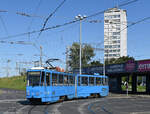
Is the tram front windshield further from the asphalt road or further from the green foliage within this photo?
the green foliage

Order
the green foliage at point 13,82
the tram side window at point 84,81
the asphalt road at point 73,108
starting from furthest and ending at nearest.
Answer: the green foliage at point 13,82
the tram side window at point 84,81
the asphalt road at point 73,108

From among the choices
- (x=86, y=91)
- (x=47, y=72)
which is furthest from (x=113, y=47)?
(x=47, y=72)

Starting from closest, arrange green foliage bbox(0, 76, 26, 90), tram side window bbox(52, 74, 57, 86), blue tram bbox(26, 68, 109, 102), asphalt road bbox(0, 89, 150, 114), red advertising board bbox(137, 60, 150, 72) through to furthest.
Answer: asphalt road bbox(0, 89, 150, 114) < blue tram bbox(26, 68, 109, 102) < tram side window bbox(52, 74, 57, 86) < red advertising board bbox(137, 60, 150, 72) < green foliage bbox(0, 76, 26, 90)

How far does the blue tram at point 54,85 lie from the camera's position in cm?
2072

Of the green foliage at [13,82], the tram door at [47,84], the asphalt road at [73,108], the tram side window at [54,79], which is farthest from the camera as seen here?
the green foliage at [13,82]

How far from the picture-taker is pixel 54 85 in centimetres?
2206

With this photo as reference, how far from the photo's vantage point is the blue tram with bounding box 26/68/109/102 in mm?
20719

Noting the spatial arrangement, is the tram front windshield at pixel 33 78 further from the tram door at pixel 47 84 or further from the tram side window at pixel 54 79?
the tram side window at pixel 54 79

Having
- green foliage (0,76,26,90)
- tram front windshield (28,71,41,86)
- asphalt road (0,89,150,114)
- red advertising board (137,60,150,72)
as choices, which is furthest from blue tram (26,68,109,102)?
green foliage (0,76,26,90)

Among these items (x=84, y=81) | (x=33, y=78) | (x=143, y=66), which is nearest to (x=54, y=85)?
(x=33, y=78)

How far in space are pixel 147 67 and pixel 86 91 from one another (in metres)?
13.7

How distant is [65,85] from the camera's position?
24469 millimetres

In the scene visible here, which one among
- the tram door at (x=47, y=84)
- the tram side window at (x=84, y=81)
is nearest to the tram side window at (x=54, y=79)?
the tram door at (x=47, y=84)

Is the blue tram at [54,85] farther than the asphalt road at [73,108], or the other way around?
the blue tram at [54,85]
